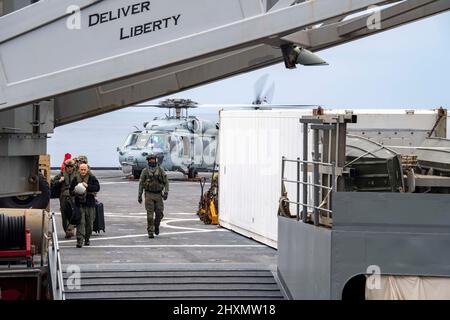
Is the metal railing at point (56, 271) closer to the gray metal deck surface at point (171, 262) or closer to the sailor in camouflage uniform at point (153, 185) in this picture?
the gray metal deck surface at point (171, 262)

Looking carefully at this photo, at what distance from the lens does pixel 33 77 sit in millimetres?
8711

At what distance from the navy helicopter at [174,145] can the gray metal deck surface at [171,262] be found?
21.7 meters

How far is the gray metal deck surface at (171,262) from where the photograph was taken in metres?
15.1

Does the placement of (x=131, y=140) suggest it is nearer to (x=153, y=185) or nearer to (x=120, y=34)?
(x=153, y=185)

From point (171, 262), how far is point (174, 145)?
35861 millimetres

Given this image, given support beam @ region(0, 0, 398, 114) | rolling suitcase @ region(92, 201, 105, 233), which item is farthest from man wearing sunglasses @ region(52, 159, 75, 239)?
support beam @ region(0, 0, 398, 114)

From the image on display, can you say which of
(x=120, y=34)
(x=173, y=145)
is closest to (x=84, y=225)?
(x=120, y=34)

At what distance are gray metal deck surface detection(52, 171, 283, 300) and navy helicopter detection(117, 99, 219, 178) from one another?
2173 cm

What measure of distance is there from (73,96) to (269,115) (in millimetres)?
11883

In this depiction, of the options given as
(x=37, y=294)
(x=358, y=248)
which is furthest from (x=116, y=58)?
(x=37, y=294)

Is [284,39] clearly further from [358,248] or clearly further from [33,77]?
[358,248]

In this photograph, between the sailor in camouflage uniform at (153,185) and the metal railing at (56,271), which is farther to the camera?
the sailor in camouflage uniform at (153,185)

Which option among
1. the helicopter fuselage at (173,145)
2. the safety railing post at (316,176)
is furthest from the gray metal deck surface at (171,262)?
the helicopter fuselage at (173,145)

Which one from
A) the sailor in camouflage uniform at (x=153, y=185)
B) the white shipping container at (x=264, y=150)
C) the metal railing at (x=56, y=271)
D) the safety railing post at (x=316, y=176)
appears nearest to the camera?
the safety railing post at (x=316, y=176)
